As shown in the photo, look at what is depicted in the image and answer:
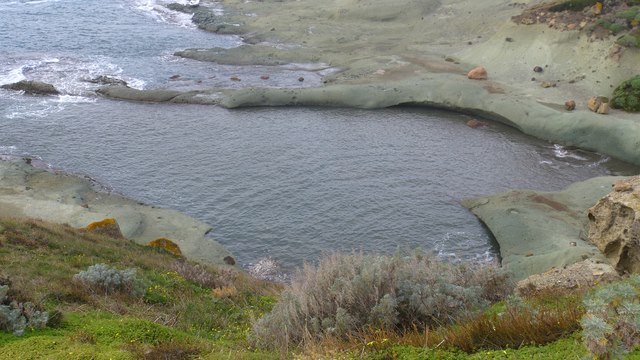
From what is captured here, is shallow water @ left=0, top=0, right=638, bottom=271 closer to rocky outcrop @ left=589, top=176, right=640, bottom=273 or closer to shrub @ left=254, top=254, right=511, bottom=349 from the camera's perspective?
rocky outcrop @ left=589, top=176, right=640, bottom=273

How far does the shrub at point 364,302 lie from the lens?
11.4 metres

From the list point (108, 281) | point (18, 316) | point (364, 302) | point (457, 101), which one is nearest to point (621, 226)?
point (364, 302)

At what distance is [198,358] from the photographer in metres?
9.67

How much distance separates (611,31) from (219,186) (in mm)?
35724

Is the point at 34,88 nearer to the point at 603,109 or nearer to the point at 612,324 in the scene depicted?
the point at 603,109

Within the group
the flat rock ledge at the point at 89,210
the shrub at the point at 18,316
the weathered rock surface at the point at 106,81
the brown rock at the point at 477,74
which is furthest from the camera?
→ the weathered rock surface at the point at 106,81

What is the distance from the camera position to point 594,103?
4419 cm

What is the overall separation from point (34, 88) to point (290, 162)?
2797cm

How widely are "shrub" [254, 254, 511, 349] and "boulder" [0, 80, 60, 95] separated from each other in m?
46.6

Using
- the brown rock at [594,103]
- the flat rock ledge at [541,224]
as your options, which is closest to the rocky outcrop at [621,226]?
the flat rock ledge at [541,224]

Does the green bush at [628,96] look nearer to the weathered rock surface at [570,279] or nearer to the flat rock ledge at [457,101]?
the flat rock ledge at [457,101]

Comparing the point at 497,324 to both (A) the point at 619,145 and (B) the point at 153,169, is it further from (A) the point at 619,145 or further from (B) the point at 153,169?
(A) the point at 619,145

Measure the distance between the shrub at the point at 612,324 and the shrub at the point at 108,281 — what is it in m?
12.0

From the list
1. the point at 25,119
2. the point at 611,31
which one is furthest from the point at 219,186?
the point at 611,31
